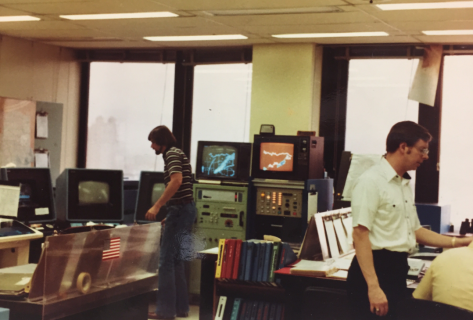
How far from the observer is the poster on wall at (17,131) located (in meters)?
6.36

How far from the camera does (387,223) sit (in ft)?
9.09

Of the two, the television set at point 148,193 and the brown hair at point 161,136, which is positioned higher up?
the brown hair at point 161,136

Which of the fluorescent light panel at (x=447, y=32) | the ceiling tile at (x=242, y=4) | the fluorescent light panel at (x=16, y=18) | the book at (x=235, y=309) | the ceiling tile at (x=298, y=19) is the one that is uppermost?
the fluorescent light panel at (x=447, y=32)

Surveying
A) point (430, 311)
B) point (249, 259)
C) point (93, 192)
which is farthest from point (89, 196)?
point (430, 311)

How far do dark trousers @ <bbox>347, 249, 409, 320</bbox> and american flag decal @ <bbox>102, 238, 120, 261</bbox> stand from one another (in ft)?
3.63

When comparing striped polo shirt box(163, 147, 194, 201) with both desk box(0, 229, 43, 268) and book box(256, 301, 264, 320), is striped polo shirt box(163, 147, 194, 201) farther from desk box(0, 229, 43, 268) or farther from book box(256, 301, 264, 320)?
book box(256, 301, 264, 320)

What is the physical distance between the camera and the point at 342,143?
6.41 meters

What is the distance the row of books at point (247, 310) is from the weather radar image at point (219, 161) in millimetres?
1688

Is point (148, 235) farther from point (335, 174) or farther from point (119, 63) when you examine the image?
point (119, 63)

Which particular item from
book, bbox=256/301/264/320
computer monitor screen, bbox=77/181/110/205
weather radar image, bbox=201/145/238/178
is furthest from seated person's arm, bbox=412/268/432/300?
computer monitor screen, bbox=77/181/110/205

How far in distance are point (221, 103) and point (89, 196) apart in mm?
2152

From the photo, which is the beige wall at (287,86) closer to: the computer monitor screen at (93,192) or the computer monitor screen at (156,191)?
the computer monitor screen at (156,191)

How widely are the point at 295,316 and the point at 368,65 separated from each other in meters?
3.57

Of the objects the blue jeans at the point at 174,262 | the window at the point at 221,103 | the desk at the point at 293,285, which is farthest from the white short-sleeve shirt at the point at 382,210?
the window at the point at 221,103
